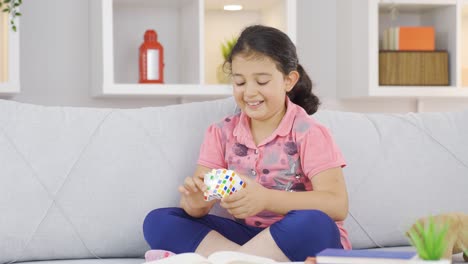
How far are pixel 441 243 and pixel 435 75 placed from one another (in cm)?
195

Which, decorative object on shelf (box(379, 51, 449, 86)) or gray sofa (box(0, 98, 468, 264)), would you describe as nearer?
gray sofa (box(0, 98, 468, 264))

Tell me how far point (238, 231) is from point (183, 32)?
121cm

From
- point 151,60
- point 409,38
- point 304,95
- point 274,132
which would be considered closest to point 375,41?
point 409,38

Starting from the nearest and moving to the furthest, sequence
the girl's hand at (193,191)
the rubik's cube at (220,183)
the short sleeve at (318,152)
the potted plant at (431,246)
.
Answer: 1. the potted plant at (431,246)
2. the rubik's cube at (220,183)
3. the girl's hand at (193,191)
4. the short sleeve at (318,152)

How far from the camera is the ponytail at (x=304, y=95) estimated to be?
186 cm

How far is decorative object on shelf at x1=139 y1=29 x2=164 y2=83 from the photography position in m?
2.61

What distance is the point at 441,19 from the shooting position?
2.84 m

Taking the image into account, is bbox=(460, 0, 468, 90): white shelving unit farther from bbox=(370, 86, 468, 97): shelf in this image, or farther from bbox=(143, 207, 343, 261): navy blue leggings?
bbox=(143, 207, 343, 261): navy blue leggings

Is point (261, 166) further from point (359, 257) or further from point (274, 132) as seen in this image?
point (359, 257)

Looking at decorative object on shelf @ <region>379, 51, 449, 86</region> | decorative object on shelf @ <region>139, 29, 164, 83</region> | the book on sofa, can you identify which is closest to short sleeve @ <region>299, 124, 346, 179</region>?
the book on sofa

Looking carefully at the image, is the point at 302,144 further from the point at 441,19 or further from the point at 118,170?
the point at 441,19

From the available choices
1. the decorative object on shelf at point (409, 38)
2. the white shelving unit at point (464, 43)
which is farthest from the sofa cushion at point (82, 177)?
the white shelving unit at point (464, 43)

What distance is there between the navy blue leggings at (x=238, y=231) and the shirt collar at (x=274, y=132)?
0.18m

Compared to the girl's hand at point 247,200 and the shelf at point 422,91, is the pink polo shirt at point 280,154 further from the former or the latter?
the shelf at point 422,91
